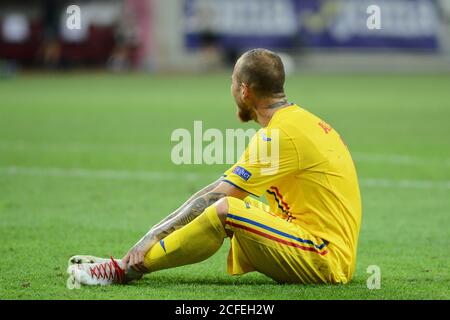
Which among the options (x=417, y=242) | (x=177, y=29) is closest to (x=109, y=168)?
(x=417, y=242)

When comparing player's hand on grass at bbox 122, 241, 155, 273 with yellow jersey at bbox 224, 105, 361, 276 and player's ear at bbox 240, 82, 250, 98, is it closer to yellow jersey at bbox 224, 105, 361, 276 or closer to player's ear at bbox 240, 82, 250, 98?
yellow jersey at bbox 224, 105, 361, 276

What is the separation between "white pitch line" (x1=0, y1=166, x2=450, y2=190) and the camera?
10.6m

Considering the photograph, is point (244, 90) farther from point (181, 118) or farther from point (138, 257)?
point (181, 118)

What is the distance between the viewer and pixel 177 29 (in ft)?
115

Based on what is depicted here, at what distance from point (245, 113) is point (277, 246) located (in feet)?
2.88

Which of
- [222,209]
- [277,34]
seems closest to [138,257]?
[222,209]

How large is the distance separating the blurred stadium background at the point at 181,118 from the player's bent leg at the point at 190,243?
0.20 meters

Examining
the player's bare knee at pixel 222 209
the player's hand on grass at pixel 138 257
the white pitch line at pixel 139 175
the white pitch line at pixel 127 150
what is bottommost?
the white pitch line at pixel 127 150

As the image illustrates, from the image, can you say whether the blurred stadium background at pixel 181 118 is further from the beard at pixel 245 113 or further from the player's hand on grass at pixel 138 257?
the beard at pixel 245 113

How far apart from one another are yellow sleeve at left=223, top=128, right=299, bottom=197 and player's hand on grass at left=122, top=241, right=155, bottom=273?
26.9 inches

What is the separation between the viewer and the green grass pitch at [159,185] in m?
6.01

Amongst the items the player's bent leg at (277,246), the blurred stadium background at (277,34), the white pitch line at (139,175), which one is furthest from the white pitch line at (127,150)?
the blurred stadium background at (277,34)

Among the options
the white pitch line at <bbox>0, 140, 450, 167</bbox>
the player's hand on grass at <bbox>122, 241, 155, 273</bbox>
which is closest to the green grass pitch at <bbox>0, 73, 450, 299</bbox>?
the white pitch line at <bbox>0, 140, 450, 167</bbox>

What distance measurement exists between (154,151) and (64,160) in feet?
5.03
